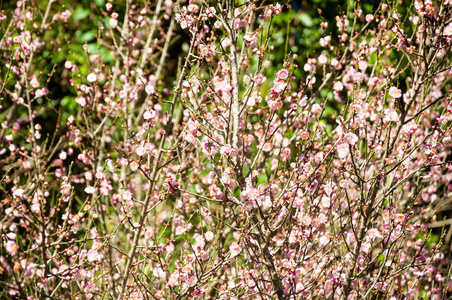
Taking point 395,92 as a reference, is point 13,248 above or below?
below

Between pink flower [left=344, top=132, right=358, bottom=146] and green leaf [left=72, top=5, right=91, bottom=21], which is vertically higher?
green leaf [left=72, top=5, right=91, bottom=21]

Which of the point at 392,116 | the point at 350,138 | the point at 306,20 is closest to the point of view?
the point at 350,138

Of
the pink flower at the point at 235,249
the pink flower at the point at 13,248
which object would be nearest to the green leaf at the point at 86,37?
the pink flower at the point at 13,248

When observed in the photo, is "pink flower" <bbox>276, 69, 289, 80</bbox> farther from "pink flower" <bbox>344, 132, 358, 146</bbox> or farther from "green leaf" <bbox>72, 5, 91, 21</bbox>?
"green leaf" <bbox>72, 5, 91, 21</bbox>

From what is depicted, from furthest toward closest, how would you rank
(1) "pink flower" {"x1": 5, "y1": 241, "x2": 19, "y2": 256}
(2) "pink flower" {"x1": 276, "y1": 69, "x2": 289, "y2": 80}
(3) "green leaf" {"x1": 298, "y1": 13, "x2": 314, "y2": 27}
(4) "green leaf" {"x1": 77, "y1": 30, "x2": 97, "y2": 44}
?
(4) "green leaf" {"x1": 77, "y1": 30, "x2": 97, "y2": 44}, (3) "green leaf" {"x1": 298, "y1": 13, "x2": 314, "y2": 27}, (2) "pink flower" {"x1": 276, "y1": 69, "x2": 289, "y2": 80}, (1) "pink flower" {"x1": 5, "y1": 241, "x2": 19, "y2": 256}

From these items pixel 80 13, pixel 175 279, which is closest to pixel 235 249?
pixel 175 279

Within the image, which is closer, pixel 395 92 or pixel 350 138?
pixel 350 138

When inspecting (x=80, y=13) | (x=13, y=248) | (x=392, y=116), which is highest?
(x=80, y=13)

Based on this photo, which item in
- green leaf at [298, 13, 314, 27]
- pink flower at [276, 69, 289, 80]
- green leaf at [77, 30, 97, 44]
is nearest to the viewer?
pink flower at [276, 69, 289, 80]

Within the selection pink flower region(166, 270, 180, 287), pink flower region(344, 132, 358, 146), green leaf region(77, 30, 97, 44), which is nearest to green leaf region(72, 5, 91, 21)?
green leaf region(77, 30, 97, 44)

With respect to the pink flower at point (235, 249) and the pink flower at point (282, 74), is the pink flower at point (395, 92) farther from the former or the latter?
the pink flower at point (235, 249)

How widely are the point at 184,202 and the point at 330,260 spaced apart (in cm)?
133

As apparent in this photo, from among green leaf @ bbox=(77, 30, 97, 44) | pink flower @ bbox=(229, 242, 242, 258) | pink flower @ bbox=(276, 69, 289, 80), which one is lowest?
pink flower @ bbox=(229, 242, 242, 258)

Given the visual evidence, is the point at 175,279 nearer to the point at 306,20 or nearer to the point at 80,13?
the point at 306,20
